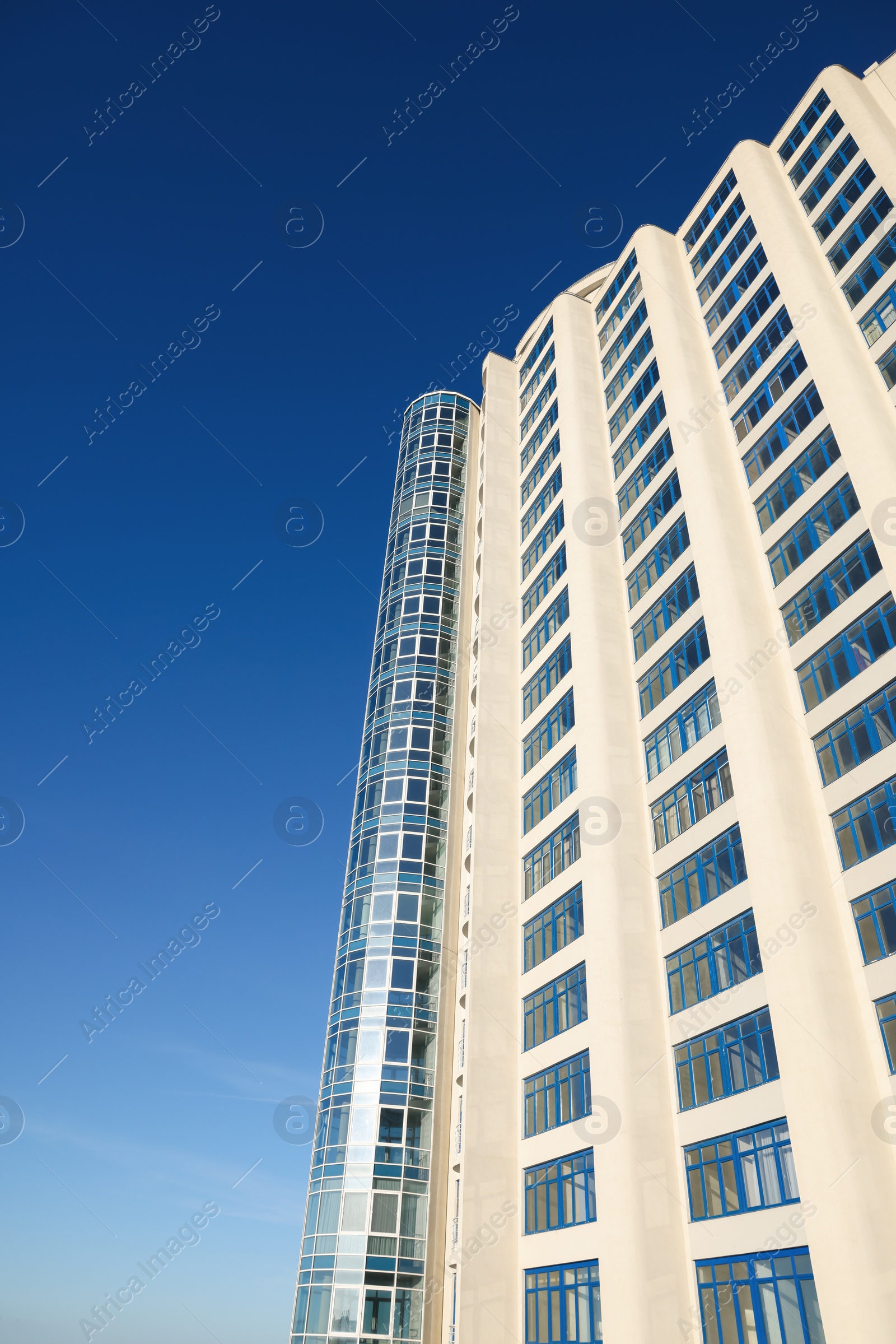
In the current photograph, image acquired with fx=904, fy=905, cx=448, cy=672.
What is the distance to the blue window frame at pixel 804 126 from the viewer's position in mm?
38031

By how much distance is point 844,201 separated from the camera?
34.9m

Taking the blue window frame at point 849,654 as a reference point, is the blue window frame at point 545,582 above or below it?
above

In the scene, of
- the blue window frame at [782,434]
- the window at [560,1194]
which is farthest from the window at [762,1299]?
the blue window frame at [782,434]

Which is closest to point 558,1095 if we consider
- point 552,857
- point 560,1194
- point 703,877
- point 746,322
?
point 560,1194

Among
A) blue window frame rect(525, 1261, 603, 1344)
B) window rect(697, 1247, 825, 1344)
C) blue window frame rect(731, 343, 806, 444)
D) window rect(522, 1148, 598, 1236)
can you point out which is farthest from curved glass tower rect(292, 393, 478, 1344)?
blue window frame rect(731, 343, 806, 444)

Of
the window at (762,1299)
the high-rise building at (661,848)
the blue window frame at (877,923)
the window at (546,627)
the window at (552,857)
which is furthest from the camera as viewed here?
the window at (546,627)

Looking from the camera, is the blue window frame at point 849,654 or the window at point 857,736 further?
the blue window frame at point 849,654

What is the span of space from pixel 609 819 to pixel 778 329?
19668 millimetres

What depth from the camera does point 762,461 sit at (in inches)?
1303

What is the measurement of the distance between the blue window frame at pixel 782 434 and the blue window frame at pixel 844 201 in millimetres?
8689

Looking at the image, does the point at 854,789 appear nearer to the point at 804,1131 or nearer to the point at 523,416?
the point at 804,1131

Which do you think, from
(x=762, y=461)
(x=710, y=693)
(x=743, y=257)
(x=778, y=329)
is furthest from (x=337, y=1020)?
(x=743, y=257)

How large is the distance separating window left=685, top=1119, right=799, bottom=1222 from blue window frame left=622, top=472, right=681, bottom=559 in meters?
22.4

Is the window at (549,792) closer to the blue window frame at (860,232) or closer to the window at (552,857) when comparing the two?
the window at (552,857)
